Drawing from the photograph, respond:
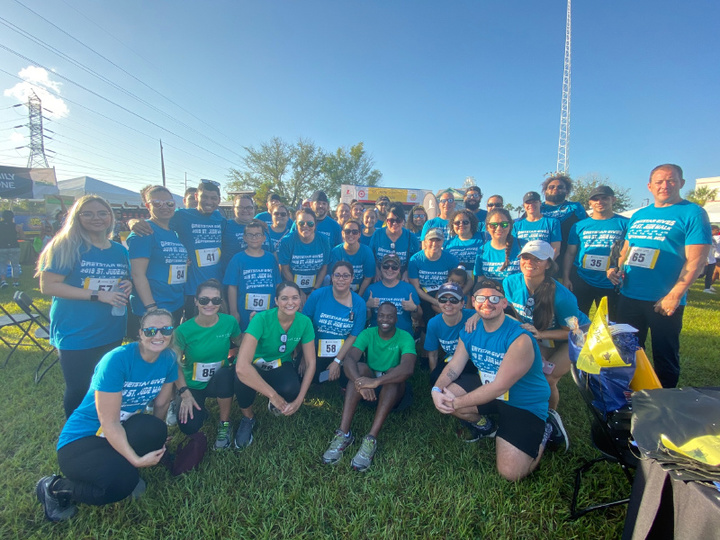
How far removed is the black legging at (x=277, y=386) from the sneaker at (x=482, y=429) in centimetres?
172

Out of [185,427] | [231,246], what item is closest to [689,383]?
[185,427]

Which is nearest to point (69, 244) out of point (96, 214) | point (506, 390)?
point (96, 214)

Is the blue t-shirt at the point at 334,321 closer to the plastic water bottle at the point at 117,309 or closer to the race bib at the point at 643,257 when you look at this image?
the plastic water bottle at the point at 117,309

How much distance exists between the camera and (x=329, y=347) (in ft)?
11.4

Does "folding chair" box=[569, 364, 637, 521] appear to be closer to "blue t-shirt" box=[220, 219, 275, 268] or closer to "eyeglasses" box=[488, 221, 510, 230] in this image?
"eyeglasses" box=[488, 221, 510, 230]

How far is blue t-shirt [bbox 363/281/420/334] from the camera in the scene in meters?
3.66

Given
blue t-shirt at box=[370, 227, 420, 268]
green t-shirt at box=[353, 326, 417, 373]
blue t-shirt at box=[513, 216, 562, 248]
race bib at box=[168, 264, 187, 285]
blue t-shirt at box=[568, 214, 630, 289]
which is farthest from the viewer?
blue t-shirt at box=[370, 227, 420, 268]

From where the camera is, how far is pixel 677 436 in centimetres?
133

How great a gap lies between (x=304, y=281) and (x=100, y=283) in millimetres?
2069

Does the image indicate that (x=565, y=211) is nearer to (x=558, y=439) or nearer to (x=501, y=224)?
(x=501, y=224)

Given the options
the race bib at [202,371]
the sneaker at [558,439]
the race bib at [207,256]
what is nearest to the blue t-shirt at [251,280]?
the race bib at [207,256]

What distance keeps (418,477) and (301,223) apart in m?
2.94

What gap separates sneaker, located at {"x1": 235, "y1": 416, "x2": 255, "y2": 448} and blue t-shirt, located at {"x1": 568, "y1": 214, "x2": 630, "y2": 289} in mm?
4287

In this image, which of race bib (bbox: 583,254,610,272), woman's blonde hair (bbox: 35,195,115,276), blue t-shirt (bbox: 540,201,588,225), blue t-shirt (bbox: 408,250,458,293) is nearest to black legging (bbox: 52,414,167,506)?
woman's blonde hair (bbox: 35,195,115,276)
